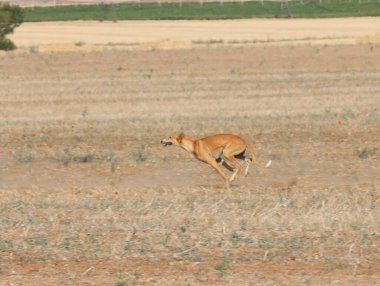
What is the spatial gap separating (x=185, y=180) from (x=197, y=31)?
199 feet

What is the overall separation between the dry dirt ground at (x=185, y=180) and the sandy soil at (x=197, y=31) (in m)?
25.0

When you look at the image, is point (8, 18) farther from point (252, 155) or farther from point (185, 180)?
point (252, 155)

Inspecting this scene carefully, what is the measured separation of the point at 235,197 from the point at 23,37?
60634 mm

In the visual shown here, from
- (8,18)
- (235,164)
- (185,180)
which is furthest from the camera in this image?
(8,18)

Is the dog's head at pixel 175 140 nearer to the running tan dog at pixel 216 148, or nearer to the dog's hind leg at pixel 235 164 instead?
the running tan dog at pixel 216 148

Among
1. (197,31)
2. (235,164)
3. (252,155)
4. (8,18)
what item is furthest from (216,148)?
(197,31)

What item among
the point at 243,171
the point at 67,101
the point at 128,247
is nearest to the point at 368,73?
the point at 67,101

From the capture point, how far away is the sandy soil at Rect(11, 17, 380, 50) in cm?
6506

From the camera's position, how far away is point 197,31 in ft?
254

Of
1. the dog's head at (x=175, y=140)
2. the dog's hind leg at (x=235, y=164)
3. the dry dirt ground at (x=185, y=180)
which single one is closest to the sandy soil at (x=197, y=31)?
the dry dirt ground at (x=185, y=180)

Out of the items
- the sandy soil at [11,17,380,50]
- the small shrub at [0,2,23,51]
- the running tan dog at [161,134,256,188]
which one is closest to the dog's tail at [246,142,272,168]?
the running tan dog at [161,134,256,188]

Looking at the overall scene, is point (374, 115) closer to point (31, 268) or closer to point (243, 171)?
point (243, 171)

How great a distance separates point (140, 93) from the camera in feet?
102

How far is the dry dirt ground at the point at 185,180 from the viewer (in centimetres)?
1009
